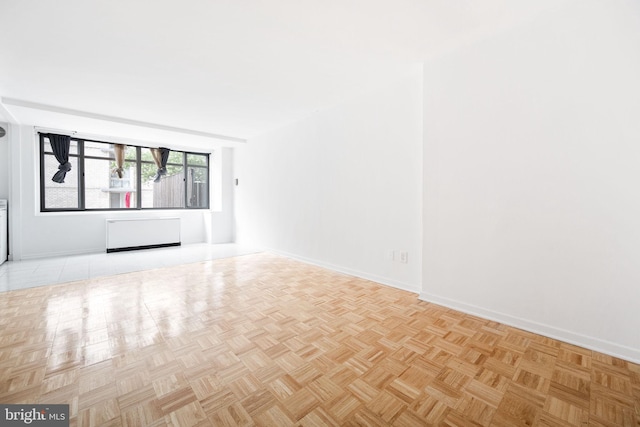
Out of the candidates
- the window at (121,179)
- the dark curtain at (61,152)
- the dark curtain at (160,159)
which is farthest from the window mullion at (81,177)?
the dark curtain at (160,159)

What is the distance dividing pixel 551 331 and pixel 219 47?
3784 mm

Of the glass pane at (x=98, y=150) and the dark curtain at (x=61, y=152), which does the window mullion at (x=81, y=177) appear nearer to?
the glass pane at (x=98, y=150)

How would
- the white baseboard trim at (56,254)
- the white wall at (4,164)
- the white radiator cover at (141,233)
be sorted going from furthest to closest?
the white radiator cover at (141,233) < the white baseboard trim at (56,254) < the white wall at (4,164)

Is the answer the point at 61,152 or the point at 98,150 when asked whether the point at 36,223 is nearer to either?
the point at 61,152

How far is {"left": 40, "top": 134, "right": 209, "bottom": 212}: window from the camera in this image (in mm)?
5391

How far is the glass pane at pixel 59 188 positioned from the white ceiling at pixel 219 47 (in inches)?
55.5

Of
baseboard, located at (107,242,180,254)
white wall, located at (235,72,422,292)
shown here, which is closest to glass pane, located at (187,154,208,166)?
baseboard, located at (107,242,180,254)

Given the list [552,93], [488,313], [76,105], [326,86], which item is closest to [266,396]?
[488,313]

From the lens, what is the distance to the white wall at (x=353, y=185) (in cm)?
317

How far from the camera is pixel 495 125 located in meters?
2.38

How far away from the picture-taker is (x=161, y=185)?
6855 mm

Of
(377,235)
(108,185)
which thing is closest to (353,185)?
(377,235)

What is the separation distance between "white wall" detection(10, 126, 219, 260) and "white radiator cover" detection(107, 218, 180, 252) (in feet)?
0.85

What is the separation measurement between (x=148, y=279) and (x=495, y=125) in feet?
14.7
